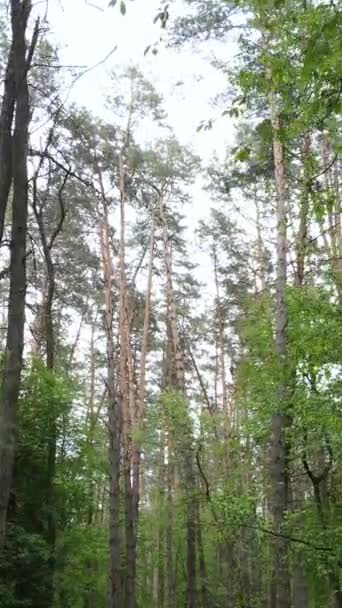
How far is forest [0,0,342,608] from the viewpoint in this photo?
4836 mm

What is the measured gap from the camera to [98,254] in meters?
19.9

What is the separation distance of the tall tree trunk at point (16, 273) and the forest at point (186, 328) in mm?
16

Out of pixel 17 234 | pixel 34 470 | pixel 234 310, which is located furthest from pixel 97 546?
pixel 17 234

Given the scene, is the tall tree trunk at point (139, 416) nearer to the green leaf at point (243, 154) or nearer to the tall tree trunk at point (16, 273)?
→ the tall tree trunk at point (16, 273)

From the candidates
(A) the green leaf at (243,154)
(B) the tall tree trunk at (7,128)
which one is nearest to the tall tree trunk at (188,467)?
(B) the tall tree trunk at (7,128)

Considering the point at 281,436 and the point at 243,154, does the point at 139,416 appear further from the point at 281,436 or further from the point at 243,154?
the point at 243,154

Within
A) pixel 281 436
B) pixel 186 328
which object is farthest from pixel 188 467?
pixel 186 328

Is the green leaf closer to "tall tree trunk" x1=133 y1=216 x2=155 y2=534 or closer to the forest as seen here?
the forest

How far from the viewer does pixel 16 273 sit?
4.93m

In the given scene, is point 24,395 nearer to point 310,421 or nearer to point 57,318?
point 310,421

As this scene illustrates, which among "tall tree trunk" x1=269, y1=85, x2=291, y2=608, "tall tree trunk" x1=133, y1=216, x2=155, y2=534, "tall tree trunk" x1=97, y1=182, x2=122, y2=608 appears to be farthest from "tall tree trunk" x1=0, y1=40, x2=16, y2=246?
"tall tree trunk" x1=133, y1=216, x2=155, y2=534

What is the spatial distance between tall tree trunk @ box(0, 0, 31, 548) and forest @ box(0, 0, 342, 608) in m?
0.02

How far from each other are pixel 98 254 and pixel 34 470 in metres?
9.40

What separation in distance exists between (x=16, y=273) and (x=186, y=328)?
19614 mm
